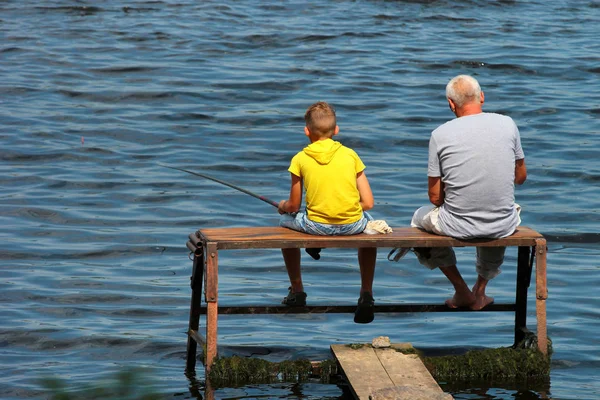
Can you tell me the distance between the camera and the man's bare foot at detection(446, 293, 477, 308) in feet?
19.1

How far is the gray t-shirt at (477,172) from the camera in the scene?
5438 mm

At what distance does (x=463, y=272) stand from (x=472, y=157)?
3.35 m

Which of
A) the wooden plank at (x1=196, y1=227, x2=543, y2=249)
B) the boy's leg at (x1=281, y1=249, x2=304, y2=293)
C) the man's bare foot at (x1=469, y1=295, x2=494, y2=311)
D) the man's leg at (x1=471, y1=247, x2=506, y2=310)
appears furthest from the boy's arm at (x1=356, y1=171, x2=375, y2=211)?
→ the man's bare foot at (x1=469, y1=295, x2=494, y2=311)

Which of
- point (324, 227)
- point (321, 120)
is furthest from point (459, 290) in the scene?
point (321, 120)

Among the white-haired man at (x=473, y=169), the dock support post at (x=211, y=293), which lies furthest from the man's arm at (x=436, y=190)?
the dock support post at (x=211, y=293)

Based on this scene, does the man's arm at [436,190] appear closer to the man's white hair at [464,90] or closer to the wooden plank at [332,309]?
the man's white hair at [464,90]

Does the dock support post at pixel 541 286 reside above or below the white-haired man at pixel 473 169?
below

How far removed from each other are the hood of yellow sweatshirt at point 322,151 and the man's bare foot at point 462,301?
3.29ft

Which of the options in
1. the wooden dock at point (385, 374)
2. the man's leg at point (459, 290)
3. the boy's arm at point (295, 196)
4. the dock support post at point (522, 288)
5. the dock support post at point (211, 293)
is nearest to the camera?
the wooden dock at point (385, 374)

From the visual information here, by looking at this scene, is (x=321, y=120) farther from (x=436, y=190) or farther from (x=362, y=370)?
(x=362, y=370)

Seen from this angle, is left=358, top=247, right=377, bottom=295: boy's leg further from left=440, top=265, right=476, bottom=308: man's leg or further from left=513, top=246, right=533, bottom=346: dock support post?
left=513, top=246, right=533, bottom=346: dock support post

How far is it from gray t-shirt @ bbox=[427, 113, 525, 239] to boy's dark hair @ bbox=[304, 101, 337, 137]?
51 centimetres

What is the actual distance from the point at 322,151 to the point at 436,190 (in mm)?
594

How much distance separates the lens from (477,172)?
215 inches
